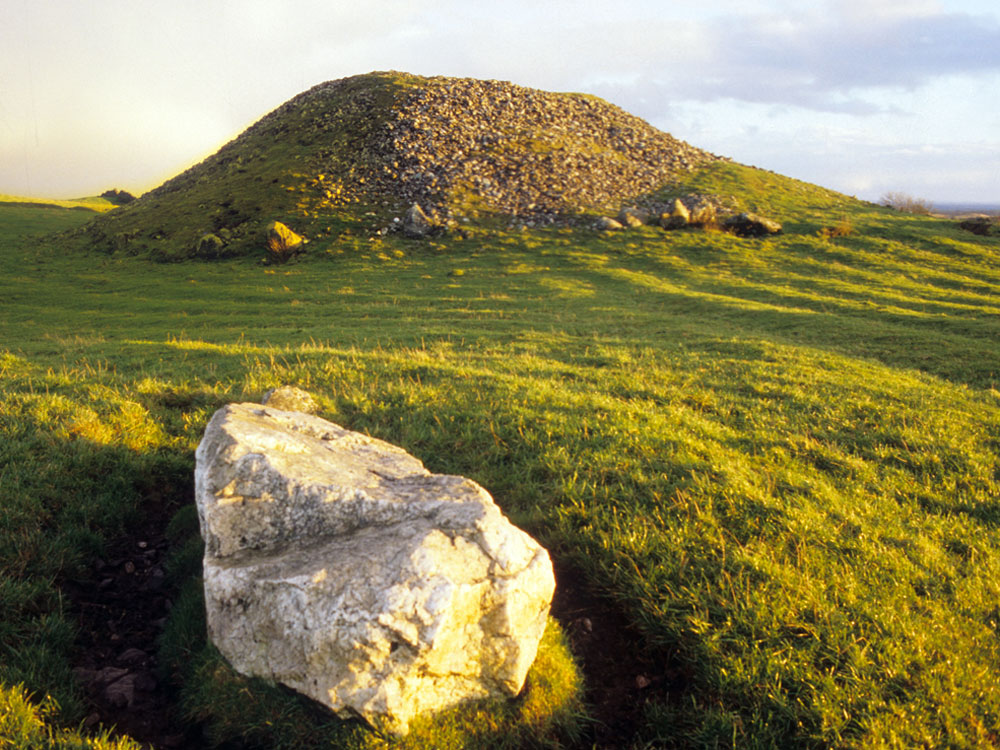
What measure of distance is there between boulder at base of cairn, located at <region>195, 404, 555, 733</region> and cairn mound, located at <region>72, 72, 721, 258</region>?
43662mm

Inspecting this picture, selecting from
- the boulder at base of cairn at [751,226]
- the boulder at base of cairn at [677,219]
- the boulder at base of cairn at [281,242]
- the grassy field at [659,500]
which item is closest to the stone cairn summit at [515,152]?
the boulder at base of cairn at [677,219]

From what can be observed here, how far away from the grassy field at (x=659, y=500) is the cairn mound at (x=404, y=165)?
29.2 metres

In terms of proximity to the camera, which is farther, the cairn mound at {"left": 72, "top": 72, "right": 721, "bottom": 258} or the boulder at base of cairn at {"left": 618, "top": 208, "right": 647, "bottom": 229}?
the cairn mound at {"left": 72, "top": 72, "right": 721, "bottom": 258}

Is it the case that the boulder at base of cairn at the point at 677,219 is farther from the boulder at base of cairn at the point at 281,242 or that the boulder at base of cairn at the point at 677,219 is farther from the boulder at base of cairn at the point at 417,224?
the boulder at base of cairn at the point at 281,242

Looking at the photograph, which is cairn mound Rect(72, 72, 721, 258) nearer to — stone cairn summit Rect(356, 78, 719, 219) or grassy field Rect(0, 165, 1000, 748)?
stone cairn summit Rect(356, 78, 719, 219)

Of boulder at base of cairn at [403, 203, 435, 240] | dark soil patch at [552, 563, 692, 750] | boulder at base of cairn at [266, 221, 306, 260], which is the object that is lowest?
dark soil patch at [552, 563, 692, 750]

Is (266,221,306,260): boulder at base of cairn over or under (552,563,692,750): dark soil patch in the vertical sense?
over

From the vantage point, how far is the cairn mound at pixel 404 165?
49.0 meters

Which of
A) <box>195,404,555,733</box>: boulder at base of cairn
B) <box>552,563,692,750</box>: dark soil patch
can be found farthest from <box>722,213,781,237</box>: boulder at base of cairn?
<box>195,404,555,733</box>: boulder at base of cairn

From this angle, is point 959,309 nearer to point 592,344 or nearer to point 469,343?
point 592,344

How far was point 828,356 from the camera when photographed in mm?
18781

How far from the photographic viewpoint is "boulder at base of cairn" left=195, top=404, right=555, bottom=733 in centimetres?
444

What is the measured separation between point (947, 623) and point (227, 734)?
7134 mm

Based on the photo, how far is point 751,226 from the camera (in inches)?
1827
